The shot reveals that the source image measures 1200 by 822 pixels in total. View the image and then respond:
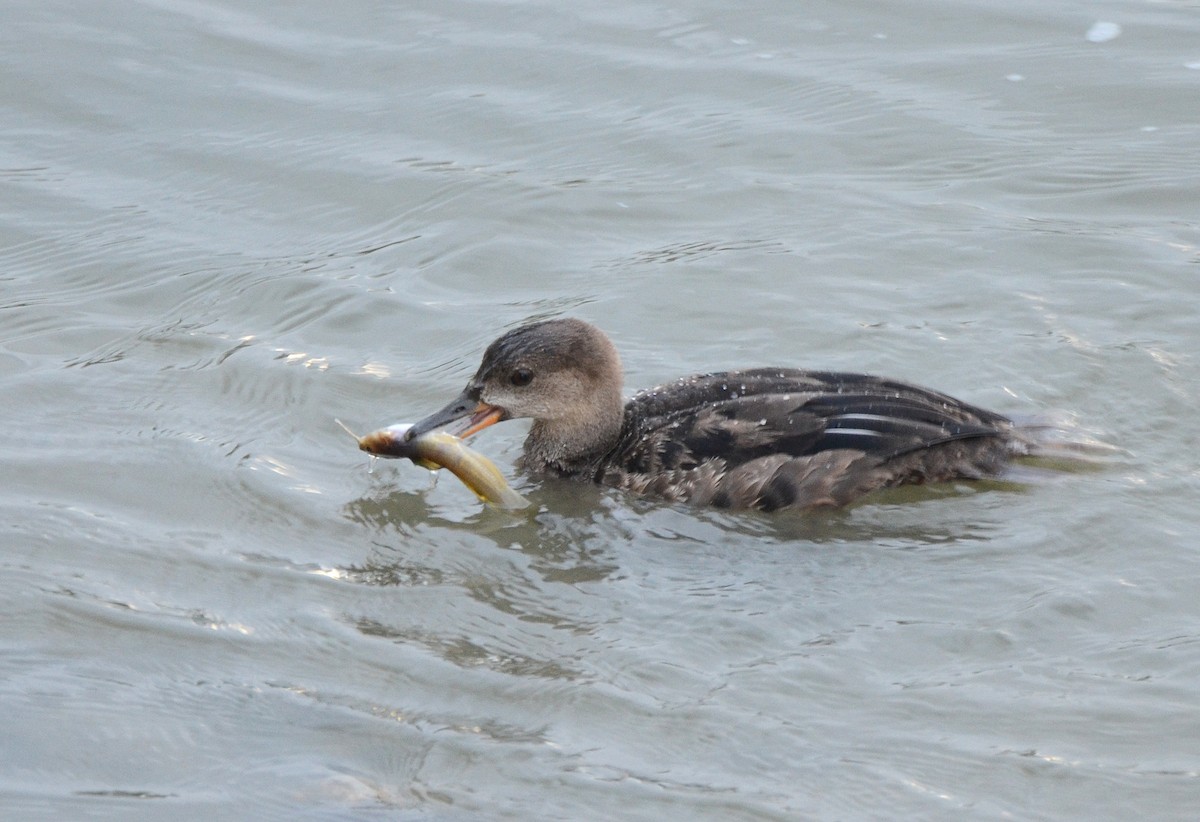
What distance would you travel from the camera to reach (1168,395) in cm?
802

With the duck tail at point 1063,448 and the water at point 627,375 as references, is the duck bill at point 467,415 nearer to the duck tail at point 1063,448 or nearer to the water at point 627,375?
the water at point 627,375

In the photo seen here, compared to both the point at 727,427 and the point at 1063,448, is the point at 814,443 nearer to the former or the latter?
the point at 727,427

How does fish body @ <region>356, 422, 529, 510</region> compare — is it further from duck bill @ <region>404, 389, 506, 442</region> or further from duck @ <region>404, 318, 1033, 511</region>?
duck bill @ <region>404, 389, 506, 442</region>

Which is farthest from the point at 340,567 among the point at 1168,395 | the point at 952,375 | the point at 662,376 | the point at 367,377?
the point at 1168,395

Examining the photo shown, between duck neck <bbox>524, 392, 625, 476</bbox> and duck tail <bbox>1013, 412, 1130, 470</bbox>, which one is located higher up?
duck tail <bbox>1013, 412, 1130, 470</bbox>

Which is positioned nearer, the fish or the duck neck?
the fish

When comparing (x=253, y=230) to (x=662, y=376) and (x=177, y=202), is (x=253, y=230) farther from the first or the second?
(x=662, y=376)

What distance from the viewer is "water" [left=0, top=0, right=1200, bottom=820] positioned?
18.0ft

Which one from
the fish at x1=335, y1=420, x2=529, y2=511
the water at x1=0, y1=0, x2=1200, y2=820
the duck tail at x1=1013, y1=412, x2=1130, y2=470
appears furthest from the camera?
the duck tail at x1=1013, y1=412, x2=1130, y2=470

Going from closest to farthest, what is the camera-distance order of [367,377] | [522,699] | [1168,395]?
[522,699], [1168,395], [367,377]

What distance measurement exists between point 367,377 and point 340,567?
1978mm

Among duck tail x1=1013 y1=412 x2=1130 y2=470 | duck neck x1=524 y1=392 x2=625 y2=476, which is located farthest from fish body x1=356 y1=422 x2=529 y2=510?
duck tail x1=1013 y1=412 x2=1130 y2=470

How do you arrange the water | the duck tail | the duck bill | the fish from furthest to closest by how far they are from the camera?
1. the duck bill
2. the duck tail
3. the fish
4. the water

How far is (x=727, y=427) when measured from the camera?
24.7 ft
